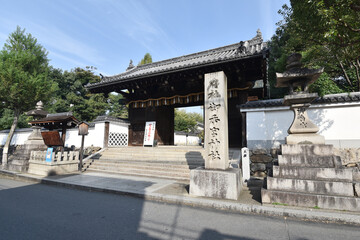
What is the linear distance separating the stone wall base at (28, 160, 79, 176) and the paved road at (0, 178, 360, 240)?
3.80 metres

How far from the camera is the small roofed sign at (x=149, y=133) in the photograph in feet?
44.3

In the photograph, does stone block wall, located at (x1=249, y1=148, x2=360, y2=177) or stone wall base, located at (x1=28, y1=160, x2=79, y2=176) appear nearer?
stone block wall, located at (x1=249, y1=148, x2=360, y2=177)

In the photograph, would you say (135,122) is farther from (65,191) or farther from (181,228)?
(181,228)

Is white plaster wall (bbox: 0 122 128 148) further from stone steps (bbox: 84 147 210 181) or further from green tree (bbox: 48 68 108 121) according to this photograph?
green tree (bbox: 48 68 108 121)

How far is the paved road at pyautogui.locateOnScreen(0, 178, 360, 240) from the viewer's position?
3084 mm

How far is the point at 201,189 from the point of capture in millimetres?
5148

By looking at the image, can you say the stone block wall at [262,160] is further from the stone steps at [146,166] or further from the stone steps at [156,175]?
the stone steps at [156,175]

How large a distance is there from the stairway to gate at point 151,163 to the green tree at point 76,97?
57.3 ft

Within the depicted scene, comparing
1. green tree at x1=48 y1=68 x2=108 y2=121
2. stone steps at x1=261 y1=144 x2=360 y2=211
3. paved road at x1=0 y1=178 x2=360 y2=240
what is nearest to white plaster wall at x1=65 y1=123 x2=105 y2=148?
paved road at x1=0 y1=178 x2=360 y2=240

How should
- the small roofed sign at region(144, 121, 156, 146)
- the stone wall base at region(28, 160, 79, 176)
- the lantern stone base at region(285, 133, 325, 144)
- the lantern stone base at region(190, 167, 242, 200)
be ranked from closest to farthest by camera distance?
the lantern stone base at region(190, 167, 242, 200), the lantern stone base at region(285, 133, 325, 144), the stone wall base at region(28, 160, 79, 176), the small roofed sign at region(144, 121, 156, 146)

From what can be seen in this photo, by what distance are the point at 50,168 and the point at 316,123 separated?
41.7 ft

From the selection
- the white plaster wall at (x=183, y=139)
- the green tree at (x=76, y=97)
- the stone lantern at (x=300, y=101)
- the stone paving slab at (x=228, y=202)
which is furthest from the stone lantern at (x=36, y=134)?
the white plaster wall at (x=183, y=139)

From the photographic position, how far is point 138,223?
3.58 m

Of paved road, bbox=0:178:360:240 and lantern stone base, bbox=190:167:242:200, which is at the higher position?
lantern stone base, bbox=190:167:242:200
